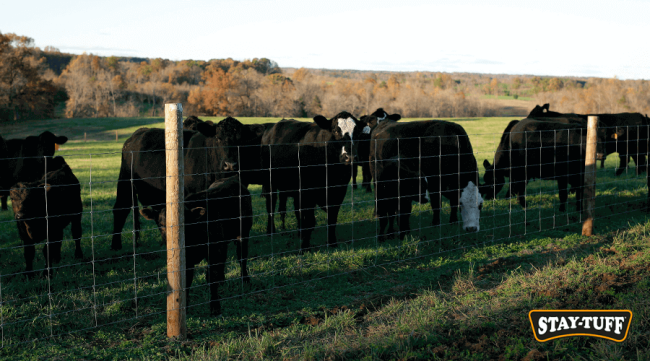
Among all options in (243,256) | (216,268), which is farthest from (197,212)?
(243,256)

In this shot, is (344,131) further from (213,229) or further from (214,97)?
(214,97)

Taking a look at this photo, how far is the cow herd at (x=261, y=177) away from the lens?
19.7 ft

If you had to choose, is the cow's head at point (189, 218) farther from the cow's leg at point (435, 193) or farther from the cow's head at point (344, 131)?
the cow's leg at point (435, 193)

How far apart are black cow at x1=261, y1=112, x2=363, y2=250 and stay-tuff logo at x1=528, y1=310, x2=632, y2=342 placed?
12.2 ft

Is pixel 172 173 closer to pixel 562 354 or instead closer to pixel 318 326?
pixel 318 326

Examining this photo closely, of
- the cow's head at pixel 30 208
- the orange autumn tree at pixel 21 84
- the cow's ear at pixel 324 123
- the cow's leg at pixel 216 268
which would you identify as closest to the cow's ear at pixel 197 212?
the cow's leg at pixel 216 268

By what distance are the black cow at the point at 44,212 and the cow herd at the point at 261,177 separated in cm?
1

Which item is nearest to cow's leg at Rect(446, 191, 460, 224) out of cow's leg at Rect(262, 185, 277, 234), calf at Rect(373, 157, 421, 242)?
calf at Rect(373, 157, 421, 242)

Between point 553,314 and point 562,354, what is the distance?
58 centimetres

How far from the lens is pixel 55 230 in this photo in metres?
6.76

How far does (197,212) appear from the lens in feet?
17.9

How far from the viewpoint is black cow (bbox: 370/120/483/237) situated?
832 cm

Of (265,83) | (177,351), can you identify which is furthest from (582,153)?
(265,83)

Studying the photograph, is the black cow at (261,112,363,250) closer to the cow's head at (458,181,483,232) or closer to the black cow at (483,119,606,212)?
the cow's head at (458,181,483,232)
